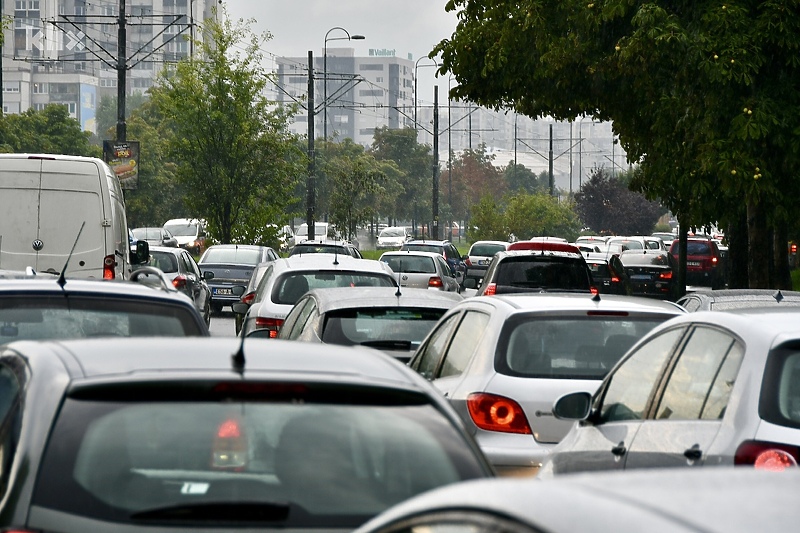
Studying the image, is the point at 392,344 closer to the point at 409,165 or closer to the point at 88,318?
the point at 88,318

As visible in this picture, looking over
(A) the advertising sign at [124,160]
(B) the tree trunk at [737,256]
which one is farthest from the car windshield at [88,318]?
(A) the advertising sign at [124,160]

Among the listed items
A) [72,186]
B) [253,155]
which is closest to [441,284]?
[72,186]

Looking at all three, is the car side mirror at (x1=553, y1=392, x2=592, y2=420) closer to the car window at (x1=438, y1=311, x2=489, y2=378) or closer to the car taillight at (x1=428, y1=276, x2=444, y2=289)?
the car window at (x1=438, y1=311, x2=489, y2=378)

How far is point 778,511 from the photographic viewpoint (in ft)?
7.24

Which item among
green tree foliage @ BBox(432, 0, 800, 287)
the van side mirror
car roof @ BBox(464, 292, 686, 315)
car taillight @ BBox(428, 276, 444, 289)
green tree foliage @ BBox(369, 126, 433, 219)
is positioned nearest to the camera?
car roof @ BBox(464, 292, 686, 315)

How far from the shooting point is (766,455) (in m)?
5.25

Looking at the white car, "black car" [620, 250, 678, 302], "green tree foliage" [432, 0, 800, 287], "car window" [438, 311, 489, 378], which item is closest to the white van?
the white car

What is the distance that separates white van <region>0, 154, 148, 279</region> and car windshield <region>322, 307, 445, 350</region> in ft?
21.6

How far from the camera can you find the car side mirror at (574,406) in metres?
6.56

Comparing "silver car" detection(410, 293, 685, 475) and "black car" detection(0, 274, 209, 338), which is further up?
"black car" detection(0, 274, 209, 338)

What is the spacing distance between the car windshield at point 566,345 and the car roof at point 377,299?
274 cm

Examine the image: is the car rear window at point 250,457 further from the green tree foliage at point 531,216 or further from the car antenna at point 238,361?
the green tree foliage at point 531,216

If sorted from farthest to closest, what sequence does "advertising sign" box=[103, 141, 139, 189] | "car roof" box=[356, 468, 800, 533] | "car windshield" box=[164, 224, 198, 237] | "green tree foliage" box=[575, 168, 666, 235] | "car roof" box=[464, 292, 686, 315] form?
"green tree foliage" box=[575, 168, 666, 235], "car windshield" box=[164, 224, 198, 237], "advertising sign" box=[103, 141, 139, 189], "car roof" box=[464, 292, 686, 315], "car roof" box=[356, 468, 800, 533]

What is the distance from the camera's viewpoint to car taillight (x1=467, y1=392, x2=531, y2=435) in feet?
25.8
